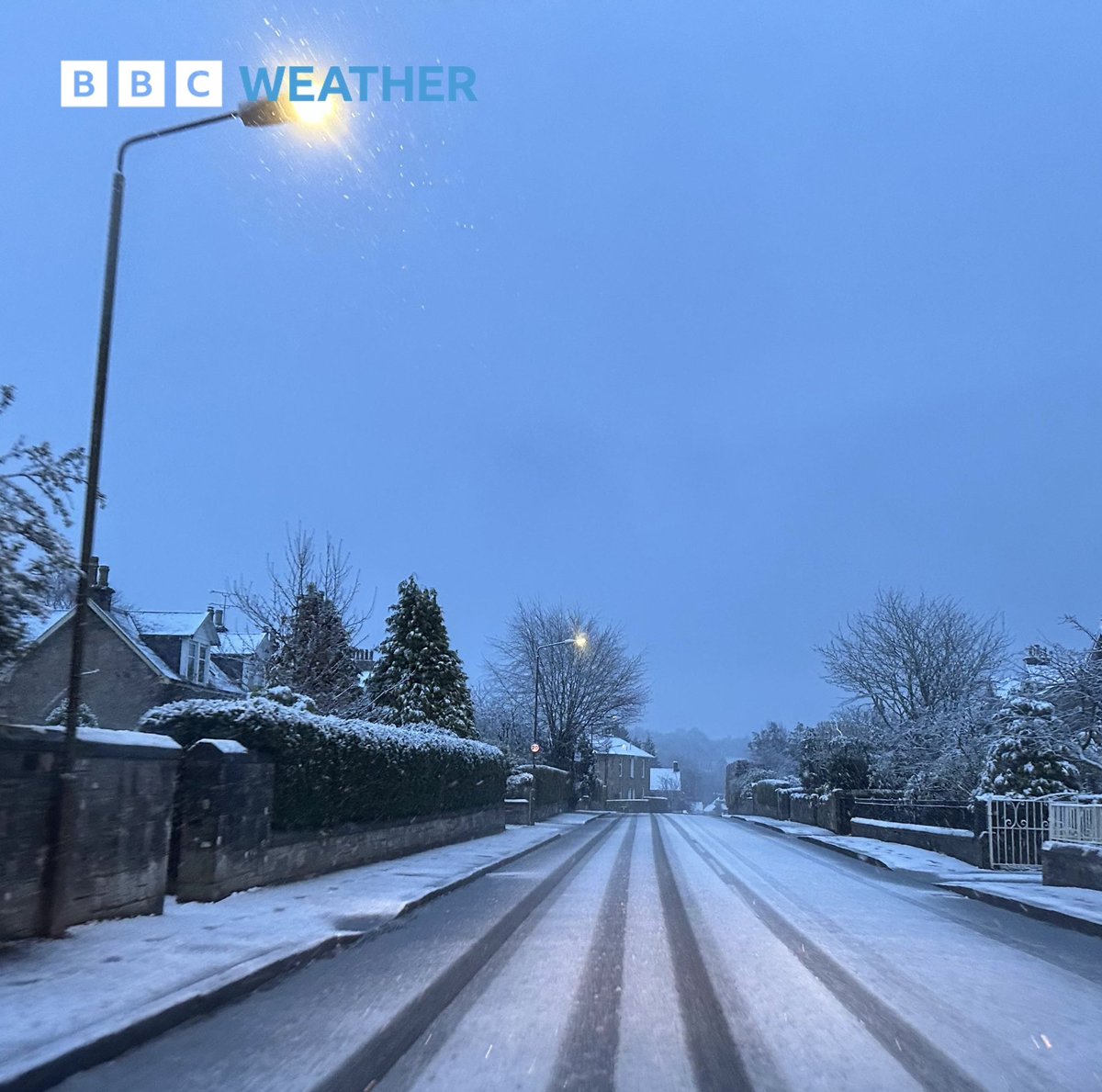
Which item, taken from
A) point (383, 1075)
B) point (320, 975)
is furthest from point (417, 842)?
point (383, 1075)

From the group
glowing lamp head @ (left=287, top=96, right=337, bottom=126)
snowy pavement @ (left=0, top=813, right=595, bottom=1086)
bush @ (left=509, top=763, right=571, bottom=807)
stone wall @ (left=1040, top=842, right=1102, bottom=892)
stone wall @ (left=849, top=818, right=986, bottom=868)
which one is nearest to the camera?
snowy pavement @ (left=0, top=813, right=595, bottom=1086)

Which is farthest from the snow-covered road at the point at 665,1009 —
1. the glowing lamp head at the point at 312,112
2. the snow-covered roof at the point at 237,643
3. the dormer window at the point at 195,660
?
the snow-covered roof at the point at 237,643

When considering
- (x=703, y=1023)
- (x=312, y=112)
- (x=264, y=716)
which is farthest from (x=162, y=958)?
(x=312, y=112)

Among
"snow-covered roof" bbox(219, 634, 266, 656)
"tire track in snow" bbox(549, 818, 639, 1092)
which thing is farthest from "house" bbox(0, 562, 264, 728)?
"tire track in snow" bbox(549, 818, 639, 1092)

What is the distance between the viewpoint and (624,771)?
11319cm

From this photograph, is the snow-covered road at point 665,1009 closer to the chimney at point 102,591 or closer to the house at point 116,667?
the house at point 116,667

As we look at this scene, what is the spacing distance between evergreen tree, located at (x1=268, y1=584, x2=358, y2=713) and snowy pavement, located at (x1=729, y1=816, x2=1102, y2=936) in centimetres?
1418

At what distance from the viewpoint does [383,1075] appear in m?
5.21

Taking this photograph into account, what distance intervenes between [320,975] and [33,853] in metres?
2.52

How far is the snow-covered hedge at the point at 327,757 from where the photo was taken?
12133mm

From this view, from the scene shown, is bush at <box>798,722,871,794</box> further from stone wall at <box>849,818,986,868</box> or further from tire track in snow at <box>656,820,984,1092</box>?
tire track in snow at <box>656,820,984,1092</box>

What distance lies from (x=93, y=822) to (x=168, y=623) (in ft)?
109

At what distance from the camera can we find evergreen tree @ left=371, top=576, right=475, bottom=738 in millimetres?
31891

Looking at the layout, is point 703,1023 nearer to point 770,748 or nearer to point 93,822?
point 93,822
